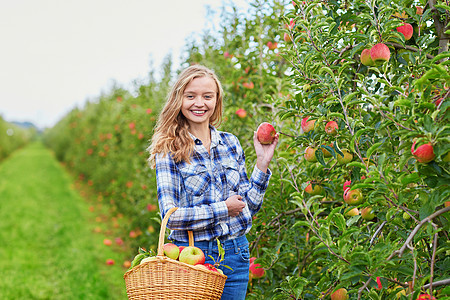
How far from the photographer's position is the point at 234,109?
340 cm

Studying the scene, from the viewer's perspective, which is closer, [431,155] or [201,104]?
[431,155]

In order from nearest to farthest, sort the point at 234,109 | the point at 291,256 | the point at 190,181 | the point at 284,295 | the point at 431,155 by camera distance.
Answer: the point at 431,155 < the point at 190,181 < the point at 284,295 < the point at 291,256 < the point at 234,109

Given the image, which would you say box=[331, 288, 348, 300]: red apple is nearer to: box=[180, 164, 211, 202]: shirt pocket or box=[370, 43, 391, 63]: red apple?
box=[180, 164, 211, 202]: shirt pocket

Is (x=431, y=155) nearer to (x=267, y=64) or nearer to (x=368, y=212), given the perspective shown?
(x=368, y=212)

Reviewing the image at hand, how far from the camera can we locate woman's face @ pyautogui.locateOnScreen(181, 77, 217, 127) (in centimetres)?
197

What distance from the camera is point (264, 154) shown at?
207 cm

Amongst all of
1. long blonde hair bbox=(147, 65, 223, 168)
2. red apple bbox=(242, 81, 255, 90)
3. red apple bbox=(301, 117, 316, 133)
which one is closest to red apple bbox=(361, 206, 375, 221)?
red apple bbox=(301, 117, 316, 133)

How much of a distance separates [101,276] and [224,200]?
3897 mm

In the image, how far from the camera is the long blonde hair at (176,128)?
6.22ft

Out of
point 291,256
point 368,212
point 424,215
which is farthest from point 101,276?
point 424,215

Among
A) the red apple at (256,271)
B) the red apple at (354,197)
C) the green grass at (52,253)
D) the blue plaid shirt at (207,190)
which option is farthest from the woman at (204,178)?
the green grass at (52,253)

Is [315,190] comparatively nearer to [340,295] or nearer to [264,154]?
[264,154]

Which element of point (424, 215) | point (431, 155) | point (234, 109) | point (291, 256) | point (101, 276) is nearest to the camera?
point (431, 155)

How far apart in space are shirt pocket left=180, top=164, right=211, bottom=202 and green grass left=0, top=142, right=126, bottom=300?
3049 mm
